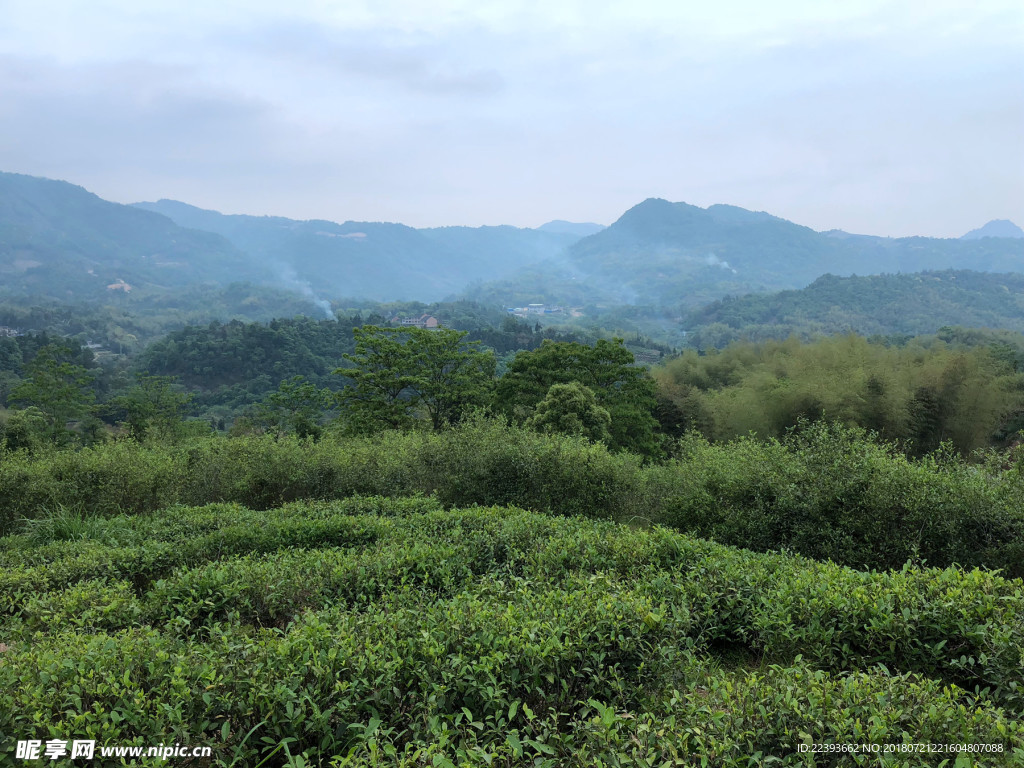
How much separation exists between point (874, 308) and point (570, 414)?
4790 inches

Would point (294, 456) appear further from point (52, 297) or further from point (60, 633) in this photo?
point (52, 297)

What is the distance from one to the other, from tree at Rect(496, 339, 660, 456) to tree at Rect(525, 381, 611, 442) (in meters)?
4.05

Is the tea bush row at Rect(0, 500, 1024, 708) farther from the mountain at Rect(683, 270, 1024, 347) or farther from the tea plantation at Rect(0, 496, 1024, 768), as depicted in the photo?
the mountain at Rect(683, 270, 1024, 347)

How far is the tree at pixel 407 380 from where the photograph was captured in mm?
20188

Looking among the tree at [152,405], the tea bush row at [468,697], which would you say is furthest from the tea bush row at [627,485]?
the tree at [152,405]

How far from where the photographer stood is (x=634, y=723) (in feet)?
7.72

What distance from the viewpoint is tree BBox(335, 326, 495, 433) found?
2019 centimetres

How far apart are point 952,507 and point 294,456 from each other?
859 cm

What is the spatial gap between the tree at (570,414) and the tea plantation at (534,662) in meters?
10.4

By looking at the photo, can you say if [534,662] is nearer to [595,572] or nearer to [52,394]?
[595,572]

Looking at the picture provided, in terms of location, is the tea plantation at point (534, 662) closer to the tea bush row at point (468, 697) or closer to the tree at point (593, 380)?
the tea bush row at point (468, 697)

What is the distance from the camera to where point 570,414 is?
49.1 feet

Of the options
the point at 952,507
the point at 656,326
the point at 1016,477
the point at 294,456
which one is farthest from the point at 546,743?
the point at 656,326

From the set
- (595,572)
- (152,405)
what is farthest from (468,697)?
(152,405)
